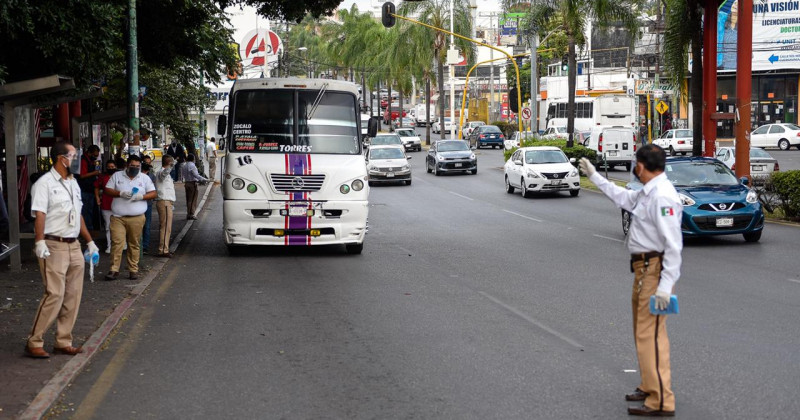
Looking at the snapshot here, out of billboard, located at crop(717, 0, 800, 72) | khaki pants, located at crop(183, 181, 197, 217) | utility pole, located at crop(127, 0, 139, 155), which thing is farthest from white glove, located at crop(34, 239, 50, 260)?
billboard, located at crop(717, 0, 800, 72)

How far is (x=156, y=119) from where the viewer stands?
36.7 meters

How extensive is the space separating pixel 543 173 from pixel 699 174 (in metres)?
12.4

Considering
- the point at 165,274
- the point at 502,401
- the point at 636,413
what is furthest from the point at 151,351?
the point at 165,274

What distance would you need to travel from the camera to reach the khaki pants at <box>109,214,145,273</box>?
47.4ft

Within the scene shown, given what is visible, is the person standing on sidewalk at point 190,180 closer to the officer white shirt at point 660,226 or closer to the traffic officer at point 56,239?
the traffic officer at point 56,239

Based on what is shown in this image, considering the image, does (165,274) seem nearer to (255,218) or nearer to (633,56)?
(255,218)

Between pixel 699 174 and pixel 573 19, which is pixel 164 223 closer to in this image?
pixel 699 174

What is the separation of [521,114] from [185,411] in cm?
4378

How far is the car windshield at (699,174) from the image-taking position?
18844 millimetres

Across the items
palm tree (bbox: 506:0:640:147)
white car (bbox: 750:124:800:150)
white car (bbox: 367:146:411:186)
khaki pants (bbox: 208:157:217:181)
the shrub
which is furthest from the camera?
→ white car (bbox: 750:124:800:150)

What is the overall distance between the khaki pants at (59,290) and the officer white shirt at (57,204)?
0.41 feet

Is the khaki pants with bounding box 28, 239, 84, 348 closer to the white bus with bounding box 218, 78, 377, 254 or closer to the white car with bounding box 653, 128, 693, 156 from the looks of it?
the white bus with bounding box 218, 78, 377, 254

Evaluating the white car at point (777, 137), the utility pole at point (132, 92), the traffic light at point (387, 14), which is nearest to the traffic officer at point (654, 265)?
the utility pole at point (132, 92)

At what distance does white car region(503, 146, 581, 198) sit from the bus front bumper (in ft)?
50.5
